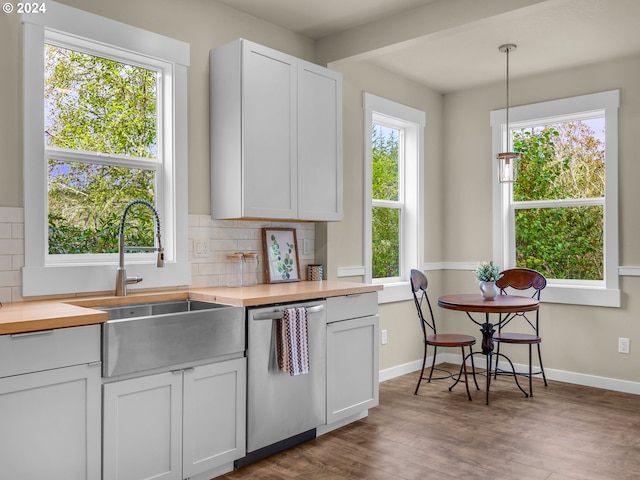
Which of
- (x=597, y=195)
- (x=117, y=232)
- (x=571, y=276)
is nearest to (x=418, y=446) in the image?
(x=117, y=232)

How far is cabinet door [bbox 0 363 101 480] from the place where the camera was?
207 cm

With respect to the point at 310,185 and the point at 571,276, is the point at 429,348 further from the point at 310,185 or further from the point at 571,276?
the point at 310,185

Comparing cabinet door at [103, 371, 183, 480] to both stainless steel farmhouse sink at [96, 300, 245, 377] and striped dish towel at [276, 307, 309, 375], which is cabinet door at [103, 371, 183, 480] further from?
striped dish towel at [276, 307, 309, 375]

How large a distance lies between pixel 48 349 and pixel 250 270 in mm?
1732

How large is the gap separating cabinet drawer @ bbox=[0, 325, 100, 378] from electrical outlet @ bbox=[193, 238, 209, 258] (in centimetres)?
121

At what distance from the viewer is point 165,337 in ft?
8.36

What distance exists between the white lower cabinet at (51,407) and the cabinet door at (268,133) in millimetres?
1385

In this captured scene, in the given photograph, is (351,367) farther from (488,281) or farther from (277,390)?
(488,281)

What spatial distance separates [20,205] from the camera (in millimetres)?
2723

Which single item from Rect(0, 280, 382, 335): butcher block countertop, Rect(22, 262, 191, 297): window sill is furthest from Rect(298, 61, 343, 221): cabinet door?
Rect(22, 262, 191, 297): window sill

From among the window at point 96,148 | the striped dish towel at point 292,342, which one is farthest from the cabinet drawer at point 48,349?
the striped dish towel at point 292,342

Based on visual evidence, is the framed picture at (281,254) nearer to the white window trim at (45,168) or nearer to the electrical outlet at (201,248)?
the electrical outlet at (201,248)

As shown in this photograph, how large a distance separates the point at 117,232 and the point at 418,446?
2189mm

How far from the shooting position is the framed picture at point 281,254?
3867mm
